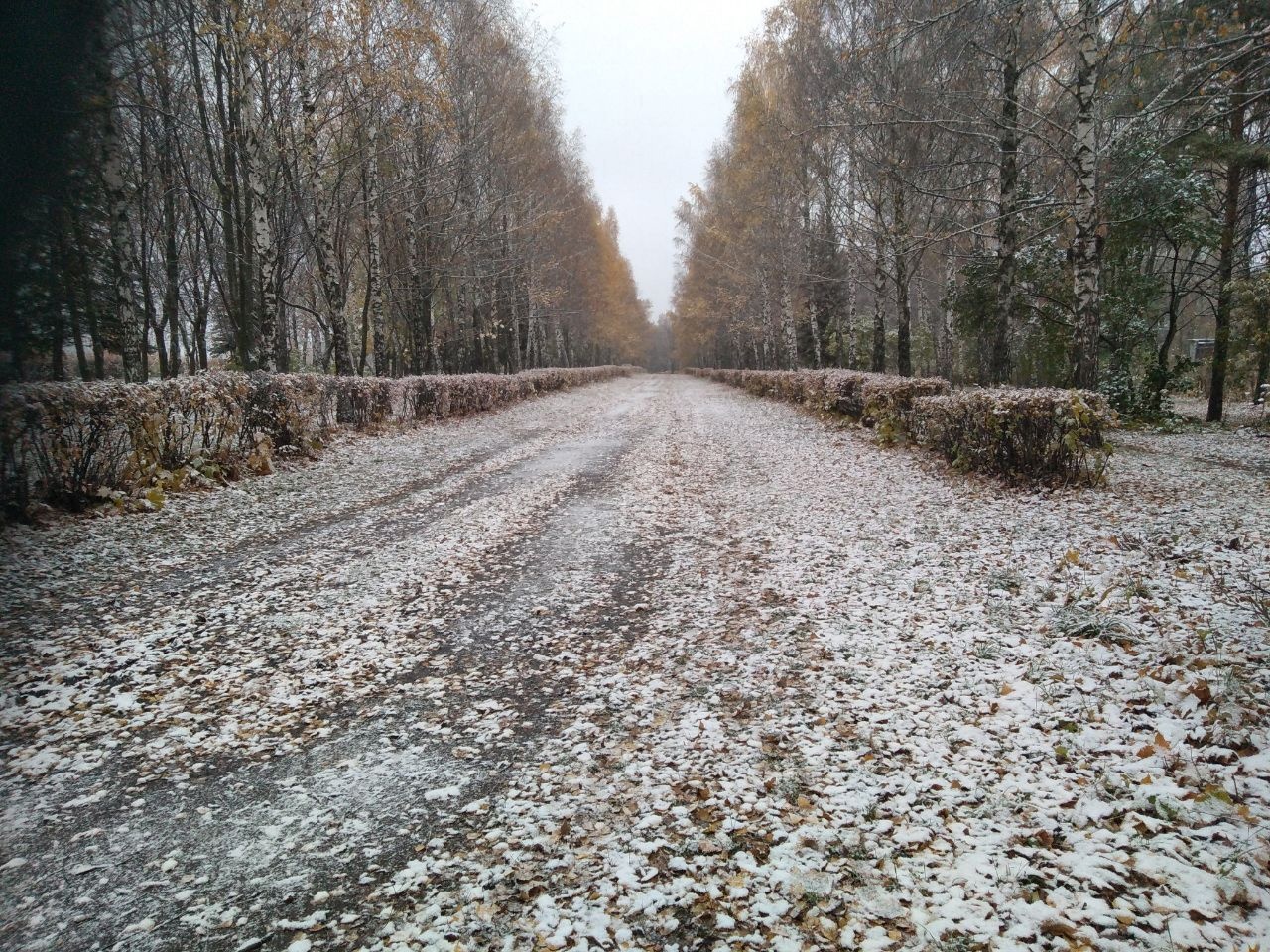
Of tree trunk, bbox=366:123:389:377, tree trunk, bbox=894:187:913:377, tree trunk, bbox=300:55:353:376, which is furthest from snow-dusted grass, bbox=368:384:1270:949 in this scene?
tree trunk, bbox=366:123:389:377

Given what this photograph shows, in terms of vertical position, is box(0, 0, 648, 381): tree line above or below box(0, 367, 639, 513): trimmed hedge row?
above

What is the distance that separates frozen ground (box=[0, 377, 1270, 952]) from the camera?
2.02 meters

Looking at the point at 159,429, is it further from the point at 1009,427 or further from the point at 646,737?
the point at 1009,427

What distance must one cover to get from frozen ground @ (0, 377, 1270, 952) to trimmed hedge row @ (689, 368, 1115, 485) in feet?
3.28

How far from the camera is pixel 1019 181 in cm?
1425

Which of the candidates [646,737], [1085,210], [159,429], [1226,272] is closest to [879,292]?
[1226,272]

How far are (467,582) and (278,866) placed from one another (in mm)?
2805

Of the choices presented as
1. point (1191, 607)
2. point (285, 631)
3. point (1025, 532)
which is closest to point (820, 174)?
point (1025, 532)

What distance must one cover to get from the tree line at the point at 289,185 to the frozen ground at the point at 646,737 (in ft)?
5.79

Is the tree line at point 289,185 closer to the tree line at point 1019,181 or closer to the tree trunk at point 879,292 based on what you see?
the tree line at point 1019,181

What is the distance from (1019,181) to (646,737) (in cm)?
1629

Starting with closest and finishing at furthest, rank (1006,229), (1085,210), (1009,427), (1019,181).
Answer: (1009,427) < (1085,210) < (1006,229) < (1019,181)

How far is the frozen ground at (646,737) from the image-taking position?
2020 mm

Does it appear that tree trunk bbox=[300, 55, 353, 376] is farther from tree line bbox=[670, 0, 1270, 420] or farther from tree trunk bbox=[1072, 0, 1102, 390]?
tree trunk bbox=[1072, 0, 1102, 390]
